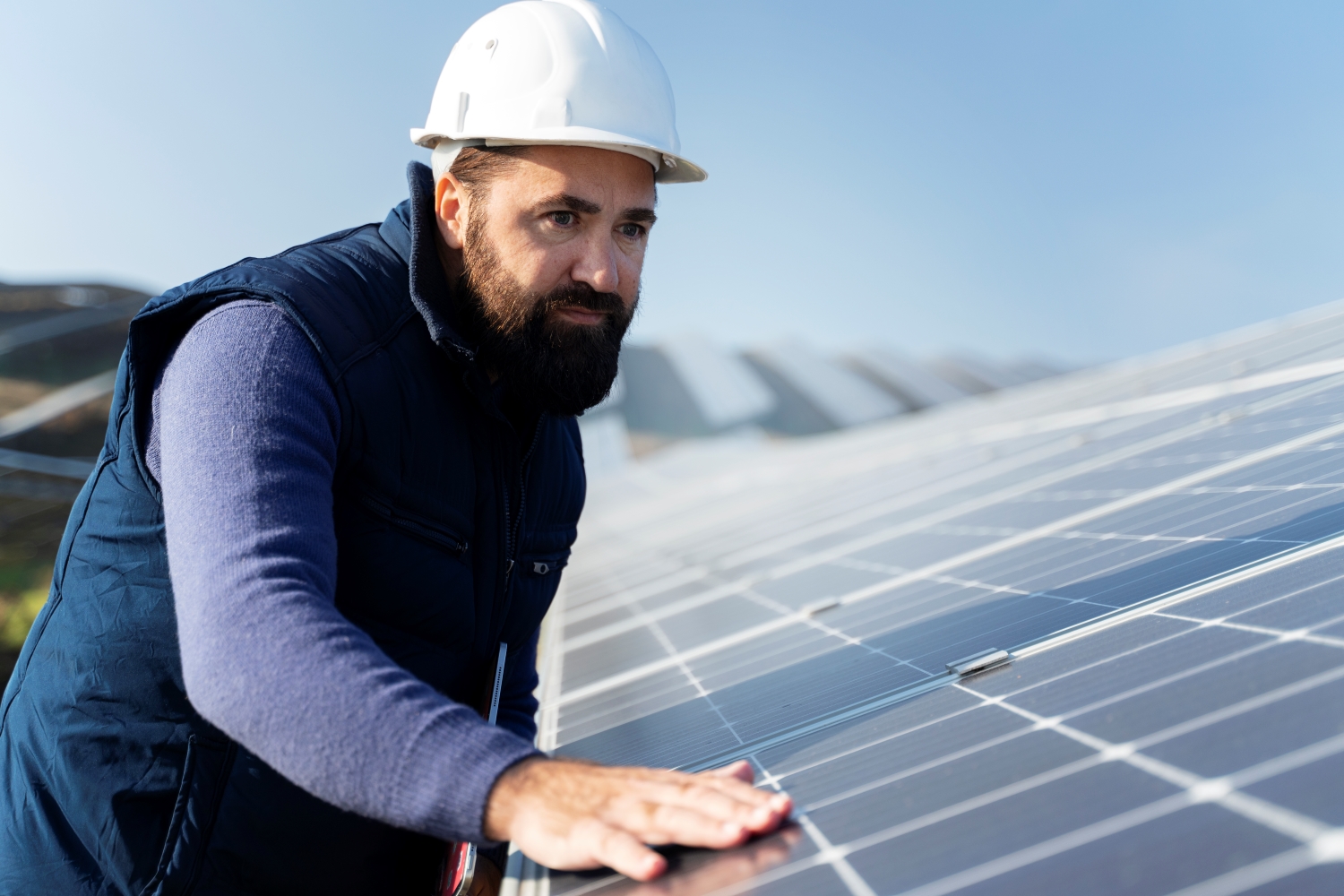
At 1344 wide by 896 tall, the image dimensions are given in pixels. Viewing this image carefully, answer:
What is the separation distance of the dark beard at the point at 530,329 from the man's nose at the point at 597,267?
31 millimetres

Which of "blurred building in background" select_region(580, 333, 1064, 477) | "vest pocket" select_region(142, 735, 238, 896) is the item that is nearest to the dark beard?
"vest pocket" select_region(142, 735, 238, 896)

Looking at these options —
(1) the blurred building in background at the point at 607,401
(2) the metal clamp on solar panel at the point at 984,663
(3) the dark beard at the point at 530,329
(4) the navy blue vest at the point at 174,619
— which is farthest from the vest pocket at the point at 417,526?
(1) the blurred building in background at the point at 607,401

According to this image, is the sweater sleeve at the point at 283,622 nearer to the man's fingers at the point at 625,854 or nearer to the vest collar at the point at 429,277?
the man's fingers at the point at 625,854

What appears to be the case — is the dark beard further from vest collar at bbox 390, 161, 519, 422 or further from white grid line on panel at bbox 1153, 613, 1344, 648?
white grid line on panel at bbox 1153, 613, 1344, 648

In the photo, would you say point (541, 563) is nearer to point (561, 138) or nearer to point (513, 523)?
point (513, 523)

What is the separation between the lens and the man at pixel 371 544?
155 centimetres

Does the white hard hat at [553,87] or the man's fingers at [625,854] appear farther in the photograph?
the white hard hat at [553,87]

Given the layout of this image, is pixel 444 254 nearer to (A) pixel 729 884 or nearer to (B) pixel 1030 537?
(A) pixel 729 884

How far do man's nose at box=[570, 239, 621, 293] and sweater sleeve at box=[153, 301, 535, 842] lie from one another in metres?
0.76

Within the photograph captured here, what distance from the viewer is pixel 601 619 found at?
625 cm

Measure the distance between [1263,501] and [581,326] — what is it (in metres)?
2.11

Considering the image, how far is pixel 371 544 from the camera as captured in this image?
88.3 inches

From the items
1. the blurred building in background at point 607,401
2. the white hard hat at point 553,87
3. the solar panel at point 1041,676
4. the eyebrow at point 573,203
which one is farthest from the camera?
the blurred building in background at point 607,401

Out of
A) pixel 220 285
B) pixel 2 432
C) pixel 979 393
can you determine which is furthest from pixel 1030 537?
pixel 979 393
